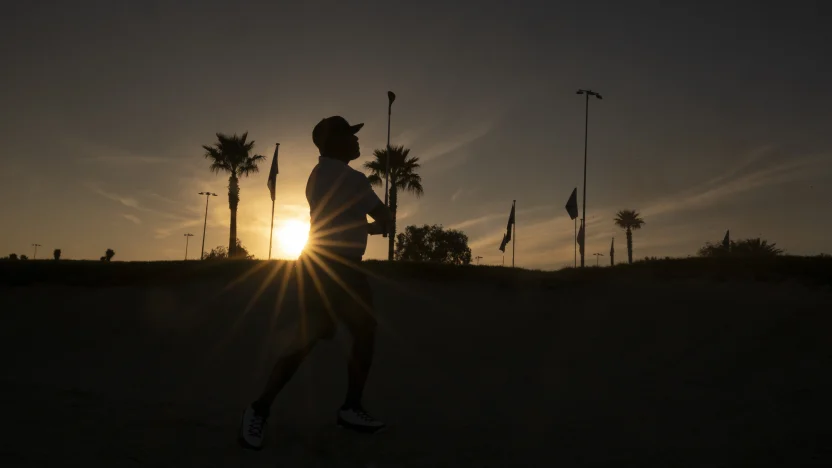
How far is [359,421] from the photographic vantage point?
4.29m

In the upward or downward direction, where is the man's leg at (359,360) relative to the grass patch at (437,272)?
downward

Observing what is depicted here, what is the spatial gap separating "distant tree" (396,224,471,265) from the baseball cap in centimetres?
6194

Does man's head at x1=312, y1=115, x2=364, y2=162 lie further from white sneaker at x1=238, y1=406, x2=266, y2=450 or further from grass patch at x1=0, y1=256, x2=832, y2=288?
grass patch at x1=0, y1=256, x2=832, y2=288

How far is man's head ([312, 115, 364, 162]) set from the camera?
14.7ft

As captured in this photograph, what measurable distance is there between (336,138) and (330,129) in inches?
3.5

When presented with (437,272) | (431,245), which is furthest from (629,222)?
(437,272)

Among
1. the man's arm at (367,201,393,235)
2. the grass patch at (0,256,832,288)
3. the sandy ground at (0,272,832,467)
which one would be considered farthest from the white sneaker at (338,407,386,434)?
the grass patch at (0,256,832,288)

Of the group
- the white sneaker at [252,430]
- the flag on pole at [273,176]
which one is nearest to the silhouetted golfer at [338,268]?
the white sneaker at [252,430]

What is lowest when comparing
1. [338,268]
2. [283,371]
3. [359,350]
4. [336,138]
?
[283,371]

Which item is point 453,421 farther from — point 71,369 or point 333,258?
point 71,369

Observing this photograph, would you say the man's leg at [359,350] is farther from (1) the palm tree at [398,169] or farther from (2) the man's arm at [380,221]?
(1) the palm tree at [398,169]

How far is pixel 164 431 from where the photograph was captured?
3869 mm

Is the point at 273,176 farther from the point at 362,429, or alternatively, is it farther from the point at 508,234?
the point at 362,429

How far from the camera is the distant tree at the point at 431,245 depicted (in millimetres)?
67000
